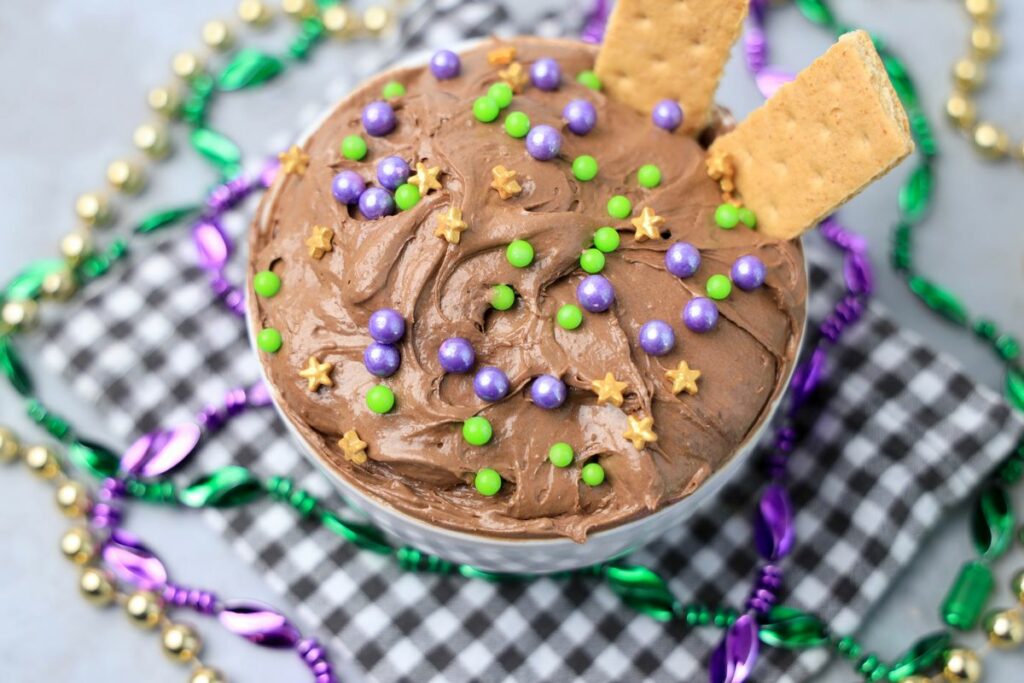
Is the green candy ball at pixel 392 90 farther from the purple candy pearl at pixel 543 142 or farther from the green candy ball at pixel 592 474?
the green candy ball at pixel 592 474

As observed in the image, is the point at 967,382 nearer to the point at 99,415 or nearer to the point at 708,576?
the point at 708,576

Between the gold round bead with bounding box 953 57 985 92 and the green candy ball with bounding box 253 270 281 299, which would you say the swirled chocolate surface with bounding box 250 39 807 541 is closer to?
the green candy ball with bounding box 253 270 281 299

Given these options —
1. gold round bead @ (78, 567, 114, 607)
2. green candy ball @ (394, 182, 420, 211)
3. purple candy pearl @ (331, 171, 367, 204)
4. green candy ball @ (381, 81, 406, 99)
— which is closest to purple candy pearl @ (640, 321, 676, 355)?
green candy ball @ (394, 182, 420, 211)

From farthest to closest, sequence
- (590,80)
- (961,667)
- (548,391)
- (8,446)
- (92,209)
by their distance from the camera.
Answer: (92,209) < (8,446) < (961,667) < (590,80) < (548,391)

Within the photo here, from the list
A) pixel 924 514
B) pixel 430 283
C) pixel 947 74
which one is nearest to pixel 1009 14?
pixel 947 74

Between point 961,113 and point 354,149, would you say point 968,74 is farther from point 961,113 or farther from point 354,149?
point 354,149

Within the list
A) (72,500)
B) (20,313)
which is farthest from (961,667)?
(20,313)
